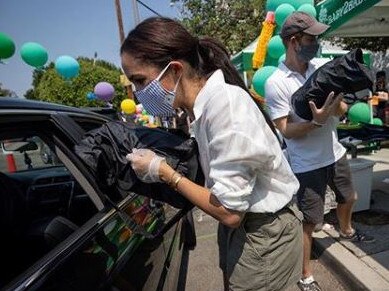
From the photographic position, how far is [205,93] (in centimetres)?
144

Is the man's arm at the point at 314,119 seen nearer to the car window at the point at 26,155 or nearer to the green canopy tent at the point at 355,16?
the car window at the point at 26,155

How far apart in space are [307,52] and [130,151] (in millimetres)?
1654

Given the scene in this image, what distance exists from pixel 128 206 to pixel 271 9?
388 cm

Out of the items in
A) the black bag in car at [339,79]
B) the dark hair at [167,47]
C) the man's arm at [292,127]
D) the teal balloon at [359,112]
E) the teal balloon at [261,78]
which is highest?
the dark hair at [167,47]

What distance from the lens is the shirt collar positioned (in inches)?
56.2

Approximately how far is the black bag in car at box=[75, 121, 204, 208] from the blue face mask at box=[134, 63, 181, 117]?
101 mm

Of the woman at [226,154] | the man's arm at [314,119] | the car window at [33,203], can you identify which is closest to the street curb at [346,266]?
the man's arm at [314,119]

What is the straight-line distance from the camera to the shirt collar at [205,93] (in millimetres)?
1428

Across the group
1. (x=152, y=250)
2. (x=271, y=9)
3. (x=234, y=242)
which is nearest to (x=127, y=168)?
(x=234, y=242)

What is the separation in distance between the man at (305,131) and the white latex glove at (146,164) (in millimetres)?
1394

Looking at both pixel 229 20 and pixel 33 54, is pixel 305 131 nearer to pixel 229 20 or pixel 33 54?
pixel 33 54

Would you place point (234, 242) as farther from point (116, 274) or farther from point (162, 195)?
point (116, 274)

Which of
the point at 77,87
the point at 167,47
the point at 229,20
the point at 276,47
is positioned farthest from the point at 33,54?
the point at 77,87

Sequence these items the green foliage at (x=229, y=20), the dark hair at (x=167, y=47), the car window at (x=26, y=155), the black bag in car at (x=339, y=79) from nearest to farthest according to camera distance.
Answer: the dark hair at (x=167, y=47) → the car window at (x=26, y=155) → the black bag in car at (x=339, y=79) → the green foliage at (x=229, y=20)
